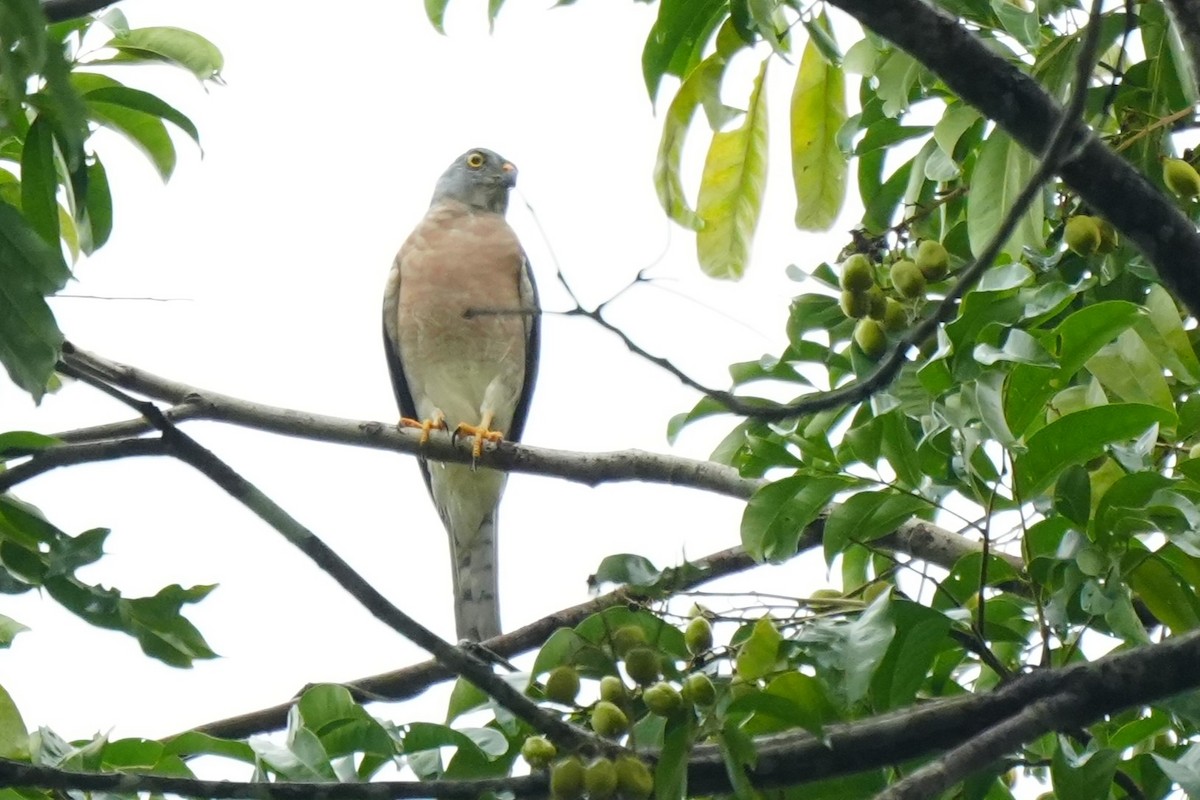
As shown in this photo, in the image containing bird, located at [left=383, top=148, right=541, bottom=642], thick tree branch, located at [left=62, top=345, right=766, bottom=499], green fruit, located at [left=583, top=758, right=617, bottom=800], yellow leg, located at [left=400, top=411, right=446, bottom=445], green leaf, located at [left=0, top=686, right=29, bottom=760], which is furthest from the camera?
bird, located at [left=383, top=148, right=541, bottom=642]

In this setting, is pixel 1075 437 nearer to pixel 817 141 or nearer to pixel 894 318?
pixel 894 318

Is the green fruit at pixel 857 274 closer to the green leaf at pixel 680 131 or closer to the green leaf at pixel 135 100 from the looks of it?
the green leaf at pixel 680 131

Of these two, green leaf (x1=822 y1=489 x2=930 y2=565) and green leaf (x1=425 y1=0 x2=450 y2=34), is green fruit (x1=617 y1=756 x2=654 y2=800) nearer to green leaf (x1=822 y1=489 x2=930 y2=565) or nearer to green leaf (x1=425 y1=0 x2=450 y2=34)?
green leaf (x1=822 y1=489 x2=930 y2=565)

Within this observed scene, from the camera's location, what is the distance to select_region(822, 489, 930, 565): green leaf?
2.37 m

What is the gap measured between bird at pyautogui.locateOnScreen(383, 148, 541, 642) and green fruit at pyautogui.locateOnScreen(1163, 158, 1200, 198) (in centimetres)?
399

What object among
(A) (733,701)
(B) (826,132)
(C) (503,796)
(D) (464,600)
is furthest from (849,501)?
(D) (464,600)

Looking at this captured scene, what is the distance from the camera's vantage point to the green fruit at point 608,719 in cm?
202

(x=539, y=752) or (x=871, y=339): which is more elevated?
(x=871, y=339)

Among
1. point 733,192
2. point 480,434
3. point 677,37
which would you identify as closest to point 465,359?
point 480,434

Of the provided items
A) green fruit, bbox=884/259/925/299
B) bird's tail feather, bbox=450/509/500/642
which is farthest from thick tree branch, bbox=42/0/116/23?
bird's tail feather, bbox=450/509/500/642

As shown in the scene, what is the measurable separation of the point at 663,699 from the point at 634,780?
0.12 m

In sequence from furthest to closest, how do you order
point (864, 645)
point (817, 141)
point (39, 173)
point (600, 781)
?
point (817, 141) < point (39, 173) < point (864, 645) < point (600, 781)

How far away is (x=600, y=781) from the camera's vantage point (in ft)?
6.28

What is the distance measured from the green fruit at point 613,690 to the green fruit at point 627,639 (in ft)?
0.19
